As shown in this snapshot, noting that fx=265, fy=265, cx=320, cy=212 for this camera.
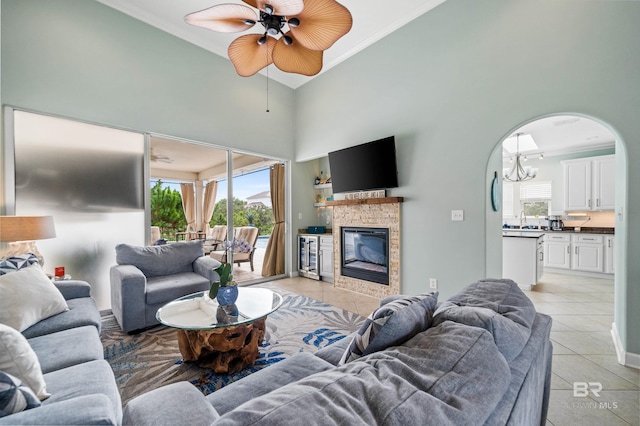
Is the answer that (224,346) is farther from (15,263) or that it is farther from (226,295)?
(15,263)

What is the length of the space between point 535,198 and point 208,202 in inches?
295

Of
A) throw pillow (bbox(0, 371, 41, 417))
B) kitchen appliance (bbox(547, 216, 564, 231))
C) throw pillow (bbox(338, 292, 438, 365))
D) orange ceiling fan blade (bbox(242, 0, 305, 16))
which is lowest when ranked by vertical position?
throw pillow (bbox(0, 371, 41, 417))

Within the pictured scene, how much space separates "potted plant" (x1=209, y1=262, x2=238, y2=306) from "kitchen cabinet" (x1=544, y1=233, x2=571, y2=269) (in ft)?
21.9

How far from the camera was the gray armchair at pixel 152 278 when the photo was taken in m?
2.63

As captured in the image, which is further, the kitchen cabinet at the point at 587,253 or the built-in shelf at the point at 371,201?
the kitchen cabinet at the point at 587,253

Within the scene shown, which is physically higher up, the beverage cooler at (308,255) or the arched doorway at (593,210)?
the arched doorway at (593,210)

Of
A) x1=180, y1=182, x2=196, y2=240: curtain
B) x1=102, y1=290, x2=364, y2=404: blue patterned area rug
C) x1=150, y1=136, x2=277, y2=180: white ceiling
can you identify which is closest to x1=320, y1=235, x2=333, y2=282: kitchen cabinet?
x1=102, y1=290, x2=364, y2=404: blue patterned area rug

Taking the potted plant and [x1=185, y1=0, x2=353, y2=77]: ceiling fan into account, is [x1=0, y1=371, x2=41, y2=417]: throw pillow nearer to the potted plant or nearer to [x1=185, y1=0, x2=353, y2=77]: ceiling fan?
the potted plant

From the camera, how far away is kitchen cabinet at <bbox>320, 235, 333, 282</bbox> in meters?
4.72

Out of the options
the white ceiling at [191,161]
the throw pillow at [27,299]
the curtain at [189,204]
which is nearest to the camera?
the throw pillow at [27,299]

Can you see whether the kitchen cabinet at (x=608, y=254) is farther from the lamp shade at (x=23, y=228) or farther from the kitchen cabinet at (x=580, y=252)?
the lamp shade at (x=23, y=228)

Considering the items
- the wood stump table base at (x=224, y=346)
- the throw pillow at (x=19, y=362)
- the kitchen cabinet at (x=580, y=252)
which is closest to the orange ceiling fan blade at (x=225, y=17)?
the throw pillow at (x=19, y=362)

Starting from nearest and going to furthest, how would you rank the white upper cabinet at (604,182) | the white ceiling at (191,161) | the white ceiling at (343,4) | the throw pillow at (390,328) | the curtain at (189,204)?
the throw pillow at (390,328) → the white ceiling at (343,4) → the white ceiling at (191,161) → the curtain at (189,204) → the white upper cabinet at (604,182)

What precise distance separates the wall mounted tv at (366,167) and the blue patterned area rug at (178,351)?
183cm
